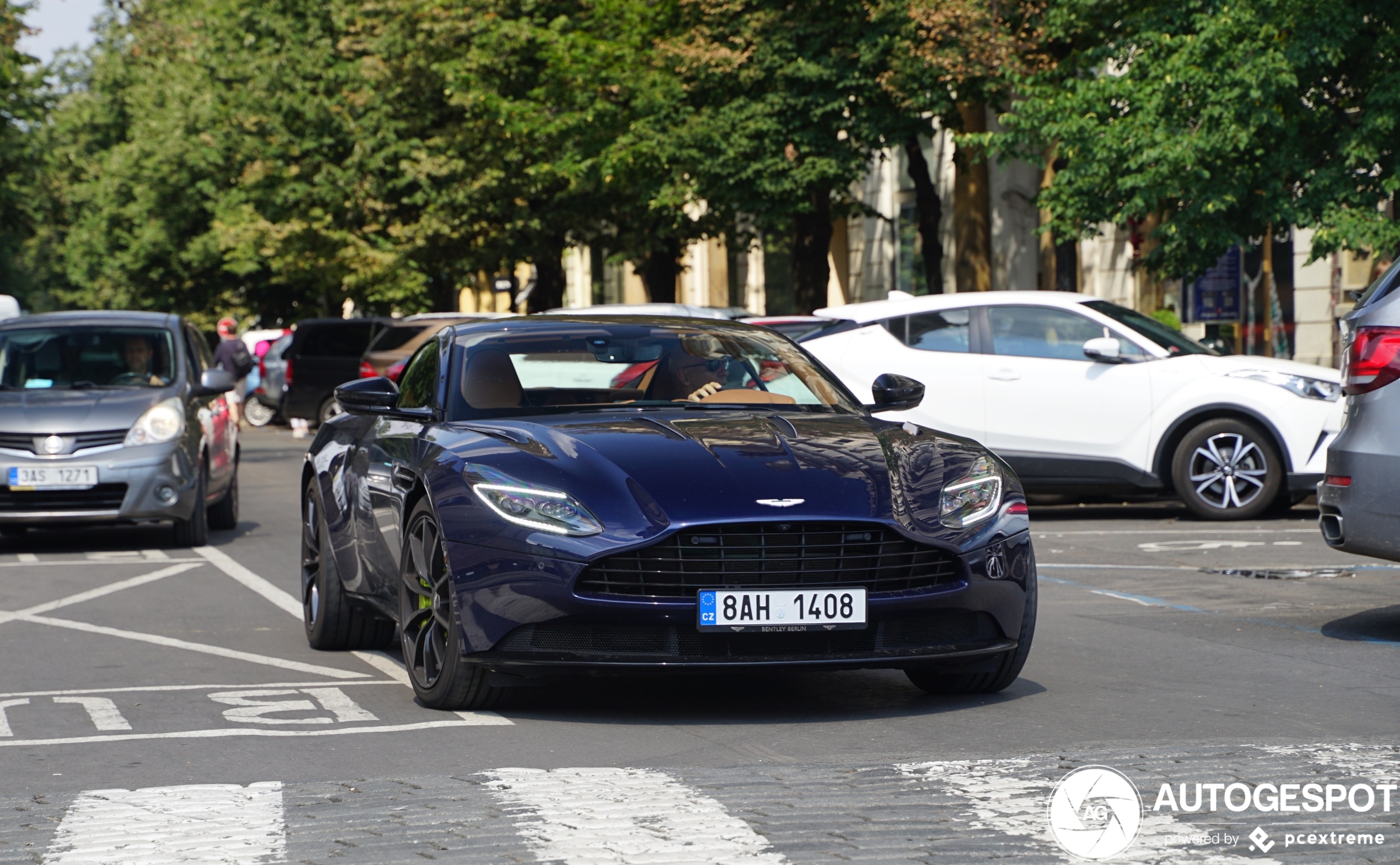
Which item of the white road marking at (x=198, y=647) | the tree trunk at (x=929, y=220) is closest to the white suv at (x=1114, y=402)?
the white road marking at (x=198, y=647)

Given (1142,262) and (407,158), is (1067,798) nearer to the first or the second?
(1142,262)

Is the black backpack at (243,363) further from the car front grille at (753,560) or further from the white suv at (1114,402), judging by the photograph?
the car front grille at (753,560)

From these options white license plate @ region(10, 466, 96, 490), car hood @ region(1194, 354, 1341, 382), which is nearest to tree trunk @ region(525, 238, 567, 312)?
car hood @ region(1194, 354, 1341, 382)

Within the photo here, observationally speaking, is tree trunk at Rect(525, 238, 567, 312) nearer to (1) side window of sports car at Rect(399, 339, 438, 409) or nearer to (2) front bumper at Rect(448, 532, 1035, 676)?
(1) side window of sports car at Rect(399, 339, 438, 409)

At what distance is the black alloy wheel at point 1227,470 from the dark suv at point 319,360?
67.7 feet

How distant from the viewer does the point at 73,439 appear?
44.3 feet

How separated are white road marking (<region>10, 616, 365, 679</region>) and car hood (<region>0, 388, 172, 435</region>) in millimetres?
3643

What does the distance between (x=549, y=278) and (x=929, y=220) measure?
11473mm

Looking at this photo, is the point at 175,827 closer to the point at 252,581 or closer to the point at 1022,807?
the point at 1022,807

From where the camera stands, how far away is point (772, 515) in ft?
20.7

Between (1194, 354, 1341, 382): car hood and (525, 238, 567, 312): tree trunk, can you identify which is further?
(525, 238, 567, 312): tree trunk

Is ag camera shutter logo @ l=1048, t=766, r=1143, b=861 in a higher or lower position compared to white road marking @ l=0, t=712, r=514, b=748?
higher

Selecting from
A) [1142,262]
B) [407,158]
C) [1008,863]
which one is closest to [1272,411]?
[1142,262]

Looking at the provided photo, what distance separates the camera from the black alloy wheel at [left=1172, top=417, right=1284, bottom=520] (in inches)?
570
